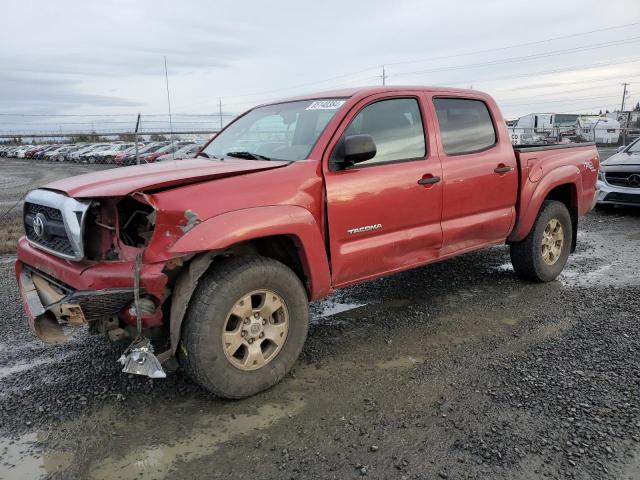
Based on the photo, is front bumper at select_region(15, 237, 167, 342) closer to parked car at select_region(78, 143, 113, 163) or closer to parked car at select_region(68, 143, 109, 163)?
parked car at select_region(78, 143, 113, 163)

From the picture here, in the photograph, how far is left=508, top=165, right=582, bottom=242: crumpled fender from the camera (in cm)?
499

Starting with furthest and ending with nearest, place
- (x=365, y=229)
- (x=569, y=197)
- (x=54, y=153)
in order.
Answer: (x=54, y=153)
(x=569, y=197)
(x=365, y=229)

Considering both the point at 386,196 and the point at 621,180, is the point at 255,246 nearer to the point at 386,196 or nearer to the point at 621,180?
the point at 386,196

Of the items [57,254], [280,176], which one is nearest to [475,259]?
[280,176]

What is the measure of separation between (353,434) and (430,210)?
6.53ft

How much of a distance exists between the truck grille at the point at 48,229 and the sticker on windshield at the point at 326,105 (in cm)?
202

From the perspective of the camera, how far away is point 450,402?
10.5 ft

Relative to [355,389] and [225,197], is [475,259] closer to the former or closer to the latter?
[355,389]

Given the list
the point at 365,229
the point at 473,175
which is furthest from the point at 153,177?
the point at 473,175

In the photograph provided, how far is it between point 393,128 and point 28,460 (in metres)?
3.27

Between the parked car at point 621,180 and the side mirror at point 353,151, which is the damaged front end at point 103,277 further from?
the parked car at point 621,180

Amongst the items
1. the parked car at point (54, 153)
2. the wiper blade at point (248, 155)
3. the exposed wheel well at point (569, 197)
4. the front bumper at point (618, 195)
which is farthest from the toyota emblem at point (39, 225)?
the parked car at point (54, 153)

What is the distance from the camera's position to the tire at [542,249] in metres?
5.29

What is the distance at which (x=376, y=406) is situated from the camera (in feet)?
10.4
